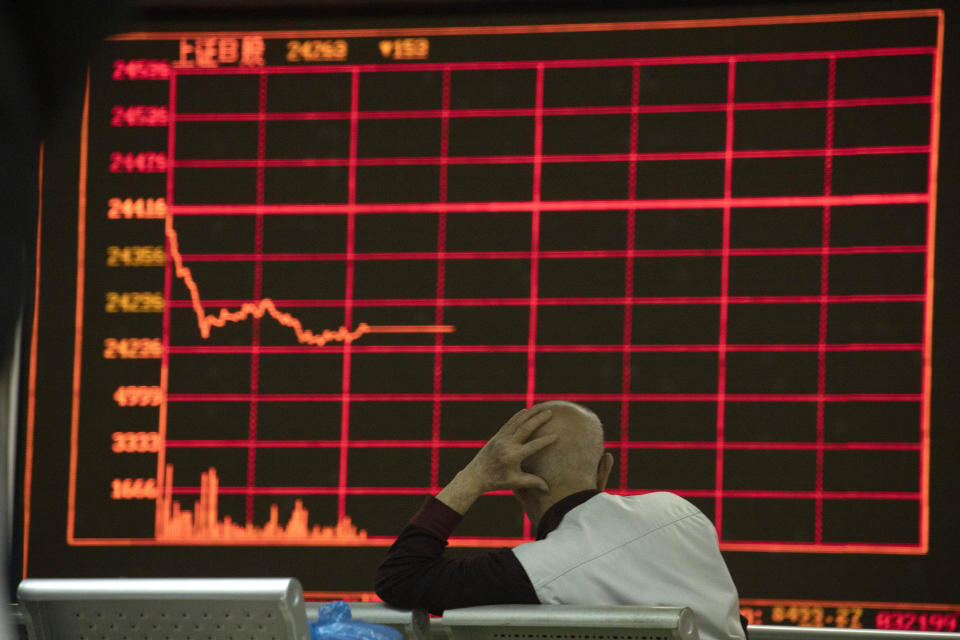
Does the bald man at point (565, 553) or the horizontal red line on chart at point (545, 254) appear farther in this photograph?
the horizontal red line on chart at point (545, 254)

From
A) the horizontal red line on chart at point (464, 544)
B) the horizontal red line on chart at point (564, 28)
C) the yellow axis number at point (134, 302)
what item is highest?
the horizontal red line on chart at point (564, 28)

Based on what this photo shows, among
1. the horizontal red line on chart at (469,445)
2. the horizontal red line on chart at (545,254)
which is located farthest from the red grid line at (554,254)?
the horizontal red line on chart at (469,445)

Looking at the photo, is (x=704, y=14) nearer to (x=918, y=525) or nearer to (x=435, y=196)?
(x=435, y=196)

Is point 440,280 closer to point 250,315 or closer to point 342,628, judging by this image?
point 250,315

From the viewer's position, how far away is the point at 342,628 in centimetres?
175

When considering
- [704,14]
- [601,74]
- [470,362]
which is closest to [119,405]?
[470,362]

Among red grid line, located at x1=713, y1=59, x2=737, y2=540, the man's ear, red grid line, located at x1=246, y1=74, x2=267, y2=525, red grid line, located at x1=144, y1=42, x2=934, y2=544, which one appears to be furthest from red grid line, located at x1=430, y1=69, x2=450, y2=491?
the man's ear

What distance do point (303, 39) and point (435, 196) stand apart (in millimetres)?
544

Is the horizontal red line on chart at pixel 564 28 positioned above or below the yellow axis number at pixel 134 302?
above

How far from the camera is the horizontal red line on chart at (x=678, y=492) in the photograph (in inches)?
115

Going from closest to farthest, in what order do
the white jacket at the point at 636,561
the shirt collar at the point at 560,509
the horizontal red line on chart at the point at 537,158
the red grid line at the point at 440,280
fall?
the white jacket at the point at 636,561 < the shirt collar at the point at 560,509 < the horizontal red line on chart at the point at 537,158 < the red grid line at the point at 440,280

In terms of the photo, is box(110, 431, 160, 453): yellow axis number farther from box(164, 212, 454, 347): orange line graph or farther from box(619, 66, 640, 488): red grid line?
box(619, 66, 640, 488): red grid line

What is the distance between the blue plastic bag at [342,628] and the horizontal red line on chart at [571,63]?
173cm

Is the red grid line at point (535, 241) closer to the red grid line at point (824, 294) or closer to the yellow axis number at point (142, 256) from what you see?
the red grid line at point (824, 294)
